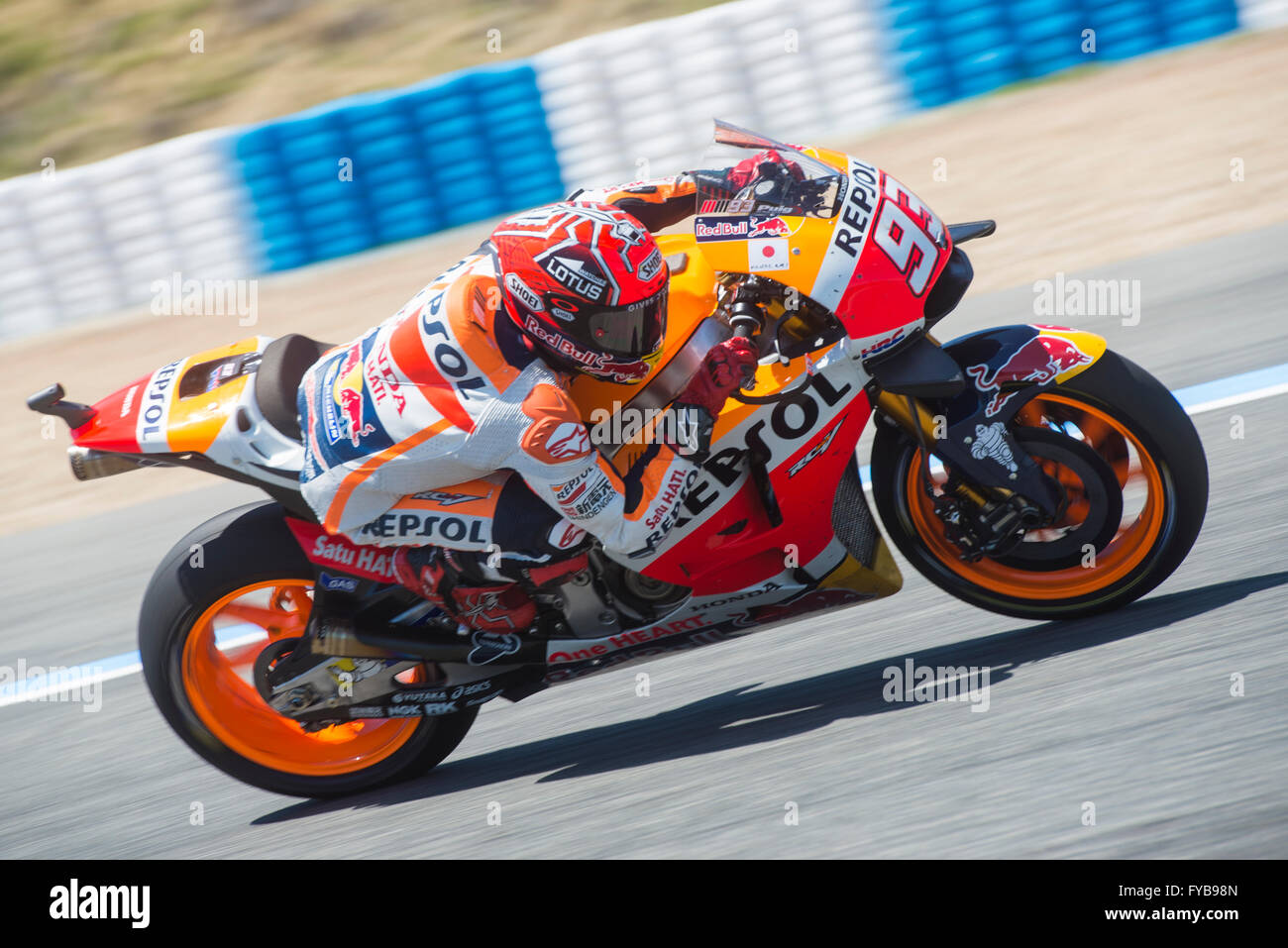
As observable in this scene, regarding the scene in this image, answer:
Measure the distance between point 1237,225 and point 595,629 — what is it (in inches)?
233

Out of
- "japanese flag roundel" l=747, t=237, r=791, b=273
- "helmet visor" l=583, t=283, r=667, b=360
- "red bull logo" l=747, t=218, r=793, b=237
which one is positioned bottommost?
"helmet visor" l=583, t=283, r=667, b=360

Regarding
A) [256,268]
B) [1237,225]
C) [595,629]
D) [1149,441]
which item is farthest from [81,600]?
[1237,225]

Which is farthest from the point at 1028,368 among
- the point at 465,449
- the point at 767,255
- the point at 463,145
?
the point at 463,145

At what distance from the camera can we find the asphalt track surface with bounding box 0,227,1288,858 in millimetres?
3281

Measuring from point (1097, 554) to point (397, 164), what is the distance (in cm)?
875

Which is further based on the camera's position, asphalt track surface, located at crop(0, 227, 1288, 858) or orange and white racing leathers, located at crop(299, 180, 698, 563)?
Answer: orange and white racing leathers, located at crop(299, 180, 698, 563)

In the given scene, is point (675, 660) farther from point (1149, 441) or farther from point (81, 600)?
point (81, 600)

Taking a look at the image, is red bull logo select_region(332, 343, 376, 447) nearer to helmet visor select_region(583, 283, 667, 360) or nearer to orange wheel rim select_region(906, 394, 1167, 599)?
helmet visor select_region(583, 283, 667, 360)

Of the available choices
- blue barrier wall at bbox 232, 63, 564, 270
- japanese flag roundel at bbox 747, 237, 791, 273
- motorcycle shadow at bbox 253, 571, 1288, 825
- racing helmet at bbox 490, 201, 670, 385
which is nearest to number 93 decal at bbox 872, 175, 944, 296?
japanese flag roundel at bbox 747, 237, 791, 273

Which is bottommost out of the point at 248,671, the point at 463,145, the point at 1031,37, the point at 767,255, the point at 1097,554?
the point at 248,671

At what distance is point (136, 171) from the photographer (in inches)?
448

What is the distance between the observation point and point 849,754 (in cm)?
377

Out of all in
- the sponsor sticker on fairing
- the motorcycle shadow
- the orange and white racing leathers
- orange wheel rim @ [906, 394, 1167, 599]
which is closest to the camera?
the orange and white racing leathers

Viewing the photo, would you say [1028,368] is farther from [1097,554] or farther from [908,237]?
[1097,554]
